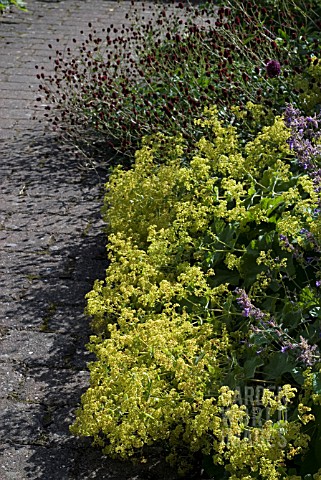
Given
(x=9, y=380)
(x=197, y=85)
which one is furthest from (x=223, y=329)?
(x=197, y=85)

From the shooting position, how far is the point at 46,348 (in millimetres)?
4512

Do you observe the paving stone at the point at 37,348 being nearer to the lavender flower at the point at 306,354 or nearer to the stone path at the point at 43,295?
the stone path at the point at 43,295

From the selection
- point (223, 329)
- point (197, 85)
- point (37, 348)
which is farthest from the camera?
point (197, 85)

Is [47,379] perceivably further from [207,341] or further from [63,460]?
[207,341]

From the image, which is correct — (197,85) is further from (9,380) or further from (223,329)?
(223,329)

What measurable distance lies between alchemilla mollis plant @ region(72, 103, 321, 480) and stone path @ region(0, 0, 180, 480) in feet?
0.78

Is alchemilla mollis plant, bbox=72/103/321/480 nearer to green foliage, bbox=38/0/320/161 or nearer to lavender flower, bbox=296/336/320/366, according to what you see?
lavender flower, bbox=296/336/320/366

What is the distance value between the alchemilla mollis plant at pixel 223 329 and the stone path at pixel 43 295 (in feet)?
0.78

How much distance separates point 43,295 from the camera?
→ 199 inches

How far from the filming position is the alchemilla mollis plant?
3.00 metres

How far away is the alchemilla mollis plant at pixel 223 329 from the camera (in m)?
3.00

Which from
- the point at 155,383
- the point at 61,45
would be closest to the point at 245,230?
the point at 155,383

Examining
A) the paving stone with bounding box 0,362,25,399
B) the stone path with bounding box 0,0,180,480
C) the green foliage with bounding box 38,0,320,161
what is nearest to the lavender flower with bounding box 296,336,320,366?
the stone path with bounding box 0,0,180,480

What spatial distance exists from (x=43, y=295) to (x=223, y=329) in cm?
170
